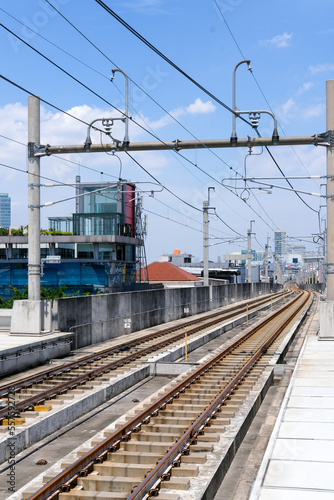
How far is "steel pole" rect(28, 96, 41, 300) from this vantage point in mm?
23453

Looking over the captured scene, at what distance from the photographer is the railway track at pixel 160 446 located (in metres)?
9.38

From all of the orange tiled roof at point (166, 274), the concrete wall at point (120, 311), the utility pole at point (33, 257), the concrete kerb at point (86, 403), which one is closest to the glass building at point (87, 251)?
the orange tiled roof at point (166, 274)

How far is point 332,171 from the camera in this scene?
2483cm

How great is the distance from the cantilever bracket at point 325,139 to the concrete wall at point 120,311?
11.2 m

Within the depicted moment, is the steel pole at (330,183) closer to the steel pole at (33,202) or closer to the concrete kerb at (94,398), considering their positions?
the concrete kerb at (94,398)

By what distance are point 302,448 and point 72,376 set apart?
9834mm

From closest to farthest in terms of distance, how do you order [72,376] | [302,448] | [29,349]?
[302,448] → [72,376] → [29,349]

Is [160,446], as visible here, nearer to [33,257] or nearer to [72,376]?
[72,376]

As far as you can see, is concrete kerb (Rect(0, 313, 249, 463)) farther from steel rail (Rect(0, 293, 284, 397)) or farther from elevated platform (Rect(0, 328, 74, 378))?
elevated platform (Rect(0, 328, 74, 378))

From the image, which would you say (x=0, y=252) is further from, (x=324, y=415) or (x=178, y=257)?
(x=178, y=257)

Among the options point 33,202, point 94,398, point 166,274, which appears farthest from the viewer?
point 166,274

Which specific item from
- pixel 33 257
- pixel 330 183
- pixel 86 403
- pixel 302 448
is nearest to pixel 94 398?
pixel 86 403

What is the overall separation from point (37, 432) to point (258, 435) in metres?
4.64

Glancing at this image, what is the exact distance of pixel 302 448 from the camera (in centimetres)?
1074
